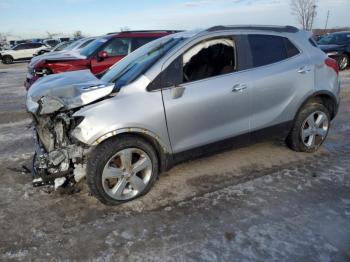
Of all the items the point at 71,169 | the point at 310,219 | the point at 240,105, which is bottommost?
the point at 310,219

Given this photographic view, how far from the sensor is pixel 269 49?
4512mm

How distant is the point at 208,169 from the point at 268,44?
5.85 feet

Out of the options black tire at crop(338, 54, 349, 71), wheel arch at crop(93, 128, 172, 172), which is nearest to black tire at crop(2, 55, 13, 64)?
black tire at crop(338, 54, 349, 71)

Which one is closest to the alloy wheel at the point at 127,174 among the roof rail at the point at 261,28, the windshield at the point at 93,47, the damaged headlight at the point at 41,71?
the roof rail at the point at 261,28

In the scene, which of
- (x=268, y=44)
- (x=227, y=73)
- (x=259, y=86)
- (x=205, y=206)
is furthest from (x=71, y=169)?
(x=268, y=44)

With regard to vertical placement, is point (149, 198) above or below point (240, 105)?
below

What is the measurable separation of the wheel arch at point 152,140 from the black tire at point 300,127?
1.94m

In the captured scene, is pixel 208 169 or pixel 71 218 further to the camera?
pixel 208 169

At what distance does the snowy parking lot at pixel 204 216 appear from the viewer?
299 centimetres

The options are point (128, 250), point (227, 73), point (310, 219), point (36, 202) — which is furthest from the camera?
point (227, 73)

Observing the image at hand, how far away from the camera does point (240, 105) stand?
166 inches

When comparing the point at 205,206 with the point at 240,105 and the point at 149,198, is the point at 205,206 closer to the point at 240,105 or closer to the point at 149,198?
the point at 149,198

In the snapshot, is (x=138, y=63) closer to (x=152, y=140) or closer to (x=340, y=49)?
(x=152, y=140)

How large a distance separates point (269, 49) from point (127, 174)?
94.9 inches
